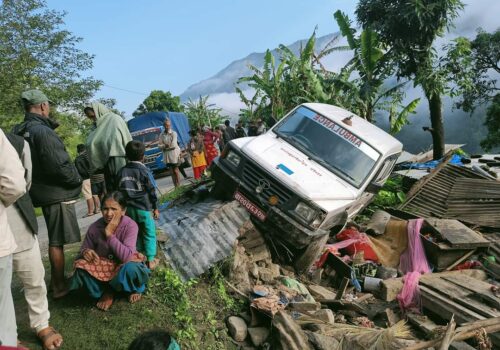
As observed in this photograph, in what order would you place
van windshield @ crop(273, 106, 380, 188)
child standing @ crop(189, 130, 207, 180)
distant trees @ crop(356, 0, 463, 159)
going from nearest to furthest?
van windshield @ crop(273, 106, 380, 188), child standing @ crop(189, 130, 207, 180), distant trees @ crop(356, 0, 463, 159)

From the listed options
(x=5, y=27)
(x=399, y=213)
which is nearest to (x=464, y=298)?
(x=399, y=213)

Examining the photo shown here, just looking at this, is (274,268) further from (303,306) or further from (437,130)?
(437,130)

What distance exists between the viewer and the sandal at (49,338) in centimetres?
328

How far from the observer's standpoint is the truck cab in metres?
5.53

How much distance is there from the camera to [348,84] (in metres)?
13.2

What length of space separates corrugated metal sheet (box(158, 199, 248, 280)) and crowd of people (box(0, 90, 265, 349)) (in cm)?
56

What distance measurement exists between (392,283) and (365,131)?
2.63 m

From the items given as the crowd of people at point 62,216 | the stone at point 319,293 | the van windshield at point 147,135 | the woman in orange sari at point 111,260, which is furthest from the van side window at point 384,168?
the van windshield at point 147,135

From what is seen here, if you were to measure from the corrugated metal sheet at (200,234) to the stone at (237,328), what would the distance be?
0.70 meters

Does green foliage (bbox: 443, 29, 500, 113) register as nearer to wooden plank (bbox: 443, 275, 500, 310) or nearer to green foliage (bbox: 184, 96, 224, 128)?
green foliage (bbox: 184, 96, 224, 128)

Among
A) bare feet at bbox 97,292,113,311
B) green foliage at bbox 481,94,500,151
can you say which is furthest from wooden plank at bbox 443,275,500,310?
green foliage at bbox 481,94,500,151

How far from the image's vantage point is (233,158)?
6152 mm

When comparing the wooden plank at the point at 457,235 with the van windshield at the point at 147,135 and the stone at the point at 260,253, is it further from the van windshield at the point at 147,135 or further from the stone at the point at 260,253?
the van windshield at the point at 147,135

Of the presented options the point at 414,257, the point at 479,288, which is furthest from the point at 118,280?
the point at 414,257
